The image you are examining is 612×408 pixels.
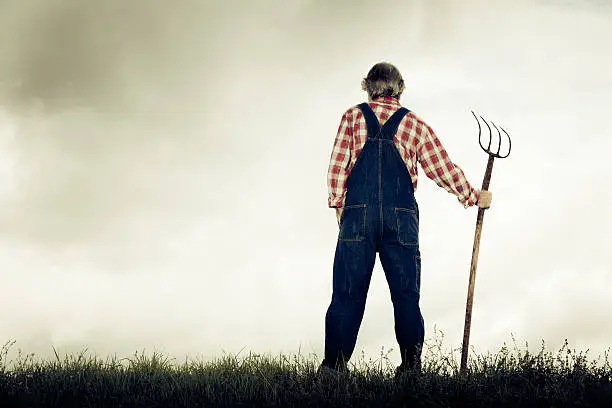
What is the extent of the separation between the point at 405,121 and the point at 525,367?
2.61 m

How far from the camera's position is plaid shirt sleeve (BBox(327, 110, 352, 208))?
26.6 ft

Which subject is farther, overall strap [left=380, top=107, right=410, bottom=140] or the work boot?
overall strap [left=380, top=107, right=410, bottom=140]

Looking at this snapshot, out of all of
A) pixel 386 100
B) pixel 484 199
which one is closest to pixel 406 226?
pixel 484 199

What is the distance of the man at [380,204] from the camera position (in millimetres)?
7914

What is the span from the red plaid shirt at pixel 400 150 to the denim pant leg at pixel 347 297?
Result: 0.51 meters

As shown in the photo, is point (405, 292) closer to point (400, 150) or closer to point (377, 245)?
point (377, 245)

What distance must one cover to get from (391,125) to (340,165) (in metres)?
0.62

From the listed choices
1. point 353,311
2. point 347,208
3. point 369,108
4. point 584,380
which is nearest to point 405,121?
point 369,108

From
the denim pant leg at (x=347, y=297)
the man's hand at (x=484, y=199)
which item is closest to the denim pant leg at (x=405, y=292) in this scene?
the denim pant leg at (x=347, y=297)

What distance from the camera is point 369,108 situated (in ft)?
26.5

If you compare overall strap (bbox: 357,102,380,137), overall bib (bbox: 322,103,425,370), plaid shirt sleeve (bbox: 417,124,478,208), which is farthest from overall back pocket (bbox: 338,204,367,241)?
plaid shirt sleeve (bbox: 417,124,478,208)

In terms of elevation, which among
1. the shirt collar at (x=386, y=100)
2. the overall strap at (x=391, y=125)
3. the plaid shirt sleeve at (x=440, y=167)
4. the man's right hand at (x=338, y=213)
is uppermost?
the shirt collar at (x=386, y=100)

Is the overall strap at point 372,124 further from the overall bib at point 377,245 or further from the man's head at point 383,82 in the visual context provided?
the man's head at point 383,82

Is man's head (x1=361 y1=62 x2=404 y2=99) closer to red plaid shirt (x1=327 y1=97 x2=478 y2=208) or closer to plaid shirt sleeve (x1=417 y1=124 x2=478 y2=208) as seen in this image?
red plaid shirt (x1=327 y1=97 x2=478 y2=208)
